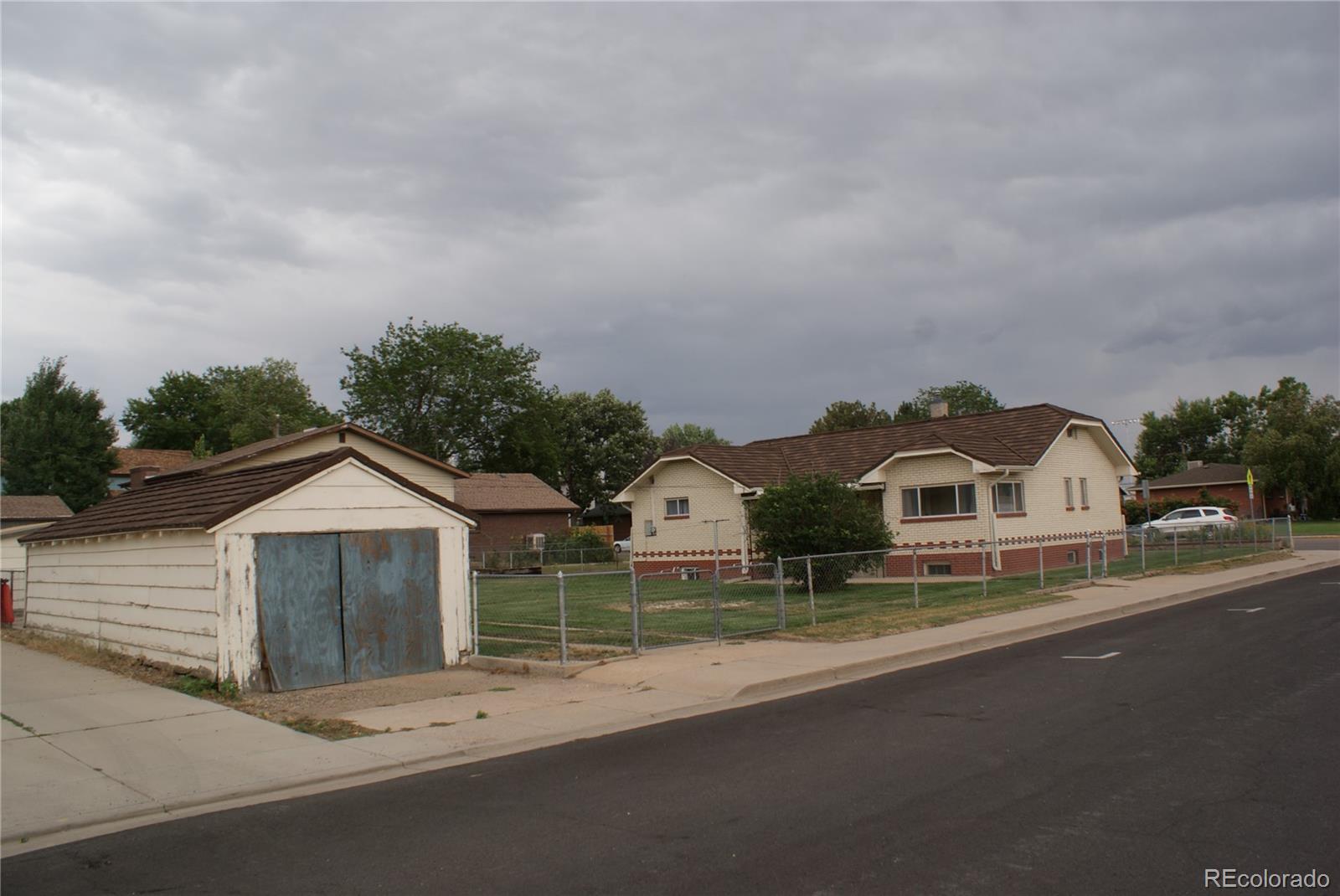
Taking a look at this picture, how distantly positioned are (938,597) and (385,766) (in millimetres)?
16060

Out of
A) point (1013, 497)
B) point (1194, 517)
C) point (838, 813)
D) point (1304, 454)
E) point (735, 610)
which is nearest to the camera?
point (838, 813)

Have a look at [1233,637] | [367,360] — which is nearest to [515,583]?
[1233,637]

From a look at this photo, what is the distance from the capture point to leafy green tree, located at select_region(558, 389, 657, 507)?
80.8 m

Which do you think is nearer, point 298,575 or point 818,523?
point 298,575

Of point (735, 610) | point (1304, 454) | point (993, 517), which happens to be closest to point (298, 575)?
point (735, 610)

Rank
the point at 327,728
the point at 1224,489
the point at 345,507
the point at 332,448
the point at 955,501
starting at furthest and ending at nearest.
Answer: the point at 1224,489, the point at 955,501, the point at 332,448, the point at 345,507, the point at 327,728

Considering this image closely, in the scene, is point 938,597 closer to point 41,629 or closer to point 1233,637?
point 1233,637

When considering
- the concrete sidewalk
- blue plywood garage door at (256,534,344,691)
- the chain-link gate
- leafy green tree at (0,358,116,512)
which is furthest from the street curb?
leafy green tree at (0,358,116,512)

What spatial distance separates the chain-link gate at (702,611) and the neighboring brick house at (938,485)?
8.44 m

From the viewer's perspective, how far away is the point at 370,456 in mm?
32812

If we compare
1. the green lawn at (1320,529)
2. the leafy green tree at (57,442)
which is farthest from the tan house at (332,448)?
the green lawn at (1320,529)

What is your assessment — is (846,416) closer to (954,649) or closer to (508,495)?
(508,495)

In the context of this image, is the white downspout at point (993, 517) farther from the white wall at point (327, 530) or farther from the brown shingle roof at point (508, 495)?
the brown shingle roof at point (508, 495)

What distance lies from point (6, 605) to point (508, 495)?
35.3 metres
